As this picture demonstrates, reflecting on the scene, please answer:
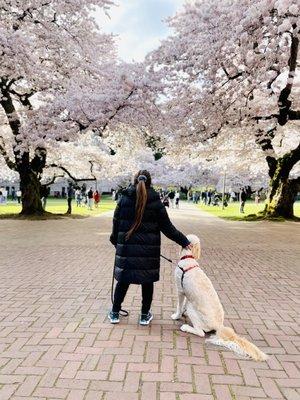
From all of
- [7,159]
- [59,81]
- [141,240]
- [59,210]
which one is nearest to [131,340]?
[141,240]

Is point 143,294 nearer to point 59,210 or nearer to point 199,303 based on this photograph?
point 199,303

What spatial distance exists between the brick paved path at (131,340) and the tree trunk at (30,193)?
44.5 feet

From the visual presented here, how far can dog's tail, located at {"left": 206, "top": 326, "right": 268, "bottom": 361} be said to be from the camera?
14.1 feet

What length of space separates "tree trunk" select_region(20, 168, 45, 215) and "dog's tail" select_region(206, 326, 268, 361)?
19.1 m

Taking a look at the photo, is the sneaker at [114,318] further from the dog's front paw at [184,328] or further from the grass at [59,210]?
the grass at [59,210]

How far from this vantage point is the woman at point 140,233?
491 cm

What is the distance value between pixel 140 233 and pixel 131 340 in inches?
44.3

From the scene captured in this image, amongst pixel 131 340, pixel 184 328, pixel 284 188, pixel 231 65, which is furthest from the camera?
pixel 284 188

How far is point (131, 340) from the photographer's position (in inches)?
185

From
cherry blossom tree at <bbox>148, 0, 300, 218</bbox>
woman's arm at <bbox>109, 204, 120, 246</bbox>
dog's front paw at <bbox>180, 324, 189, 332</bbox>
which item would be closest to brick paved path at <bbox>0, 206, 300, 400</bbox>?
dog's front paw at <bbox>180, 324, 189, 332</bbox>

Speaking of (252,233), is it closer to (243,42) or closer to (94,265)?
(243,42)

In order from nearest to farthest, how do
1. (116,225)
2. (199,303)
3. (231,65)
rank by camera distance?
(199,303)
(116,225)
(231,65)

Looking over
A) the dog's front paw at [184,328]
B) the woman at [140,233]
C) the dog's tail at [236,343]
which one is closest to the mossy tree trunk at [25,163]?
the woman at [140,233]

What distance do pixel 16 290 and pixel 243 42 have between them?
1002cm
